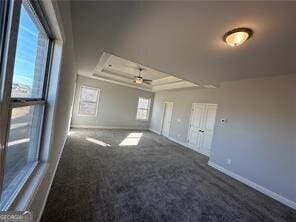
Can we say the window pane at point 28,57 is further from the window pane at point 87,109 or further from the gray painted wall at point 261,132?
the window pane at point 87,109

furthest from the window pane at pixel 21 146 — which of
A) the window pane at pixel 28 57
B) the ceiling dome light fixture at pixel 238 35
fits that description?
the ceiling dome light fixture at pixel 238 35

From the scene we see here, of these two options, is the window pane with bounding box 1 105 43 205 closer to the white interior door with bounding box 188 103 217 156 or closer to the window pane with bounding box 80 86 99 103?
the white interior door with bounding box 188 103 217 156

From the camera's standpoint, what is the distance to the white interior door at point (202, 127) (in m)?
6.05

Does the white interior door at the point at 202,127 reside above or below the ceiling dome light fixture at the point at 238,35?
below

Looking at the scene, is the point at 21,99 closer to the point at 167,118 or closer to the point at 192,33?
the point at 192,33

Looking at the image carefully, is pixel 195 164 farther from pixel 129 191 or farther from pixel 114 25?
pixel 114 25

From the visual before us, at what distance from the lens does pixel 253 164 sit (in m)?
3.82

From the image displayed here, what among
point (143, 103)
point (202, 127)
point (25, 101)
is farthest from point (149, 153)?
point (143, 103)

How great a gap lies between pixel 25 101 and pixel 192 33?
224cm

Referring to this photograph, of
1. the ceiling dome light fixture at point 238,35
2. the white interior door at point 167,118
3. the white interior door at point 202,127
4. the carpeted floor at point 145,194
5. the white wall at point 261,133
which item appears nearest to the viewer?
the ceiling dome light fixture at point 238,35

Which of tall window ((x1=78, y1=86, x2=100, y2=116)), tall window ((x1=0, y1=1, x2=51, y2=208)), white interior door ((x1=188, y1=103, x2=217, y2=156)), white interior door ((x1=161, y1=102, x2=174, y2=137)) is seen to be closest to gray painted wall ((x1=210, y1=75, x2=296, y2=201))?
white interior door ((x1=188, y1=103, x2=217, y2=156))

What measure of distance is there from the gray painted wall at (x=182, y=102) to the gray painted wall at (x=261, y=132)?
5.14ft

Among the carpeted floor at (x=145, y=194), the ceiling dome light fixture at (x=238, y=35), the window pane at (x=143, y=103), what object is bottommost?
the carpeted floor at (x=145, y=194)

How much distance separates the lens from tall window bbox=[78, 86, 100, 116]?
8.07 m
